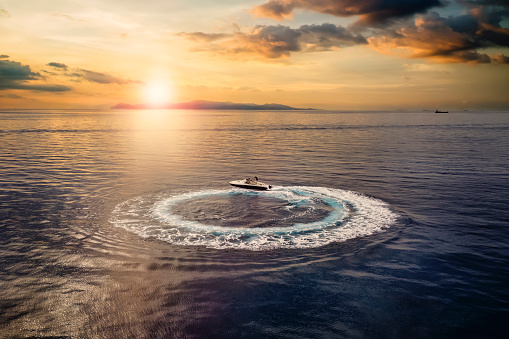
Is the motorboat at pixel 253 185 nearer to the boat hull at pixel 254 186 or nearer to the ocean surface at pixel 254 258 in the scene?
the boat hull at pixel 254 186

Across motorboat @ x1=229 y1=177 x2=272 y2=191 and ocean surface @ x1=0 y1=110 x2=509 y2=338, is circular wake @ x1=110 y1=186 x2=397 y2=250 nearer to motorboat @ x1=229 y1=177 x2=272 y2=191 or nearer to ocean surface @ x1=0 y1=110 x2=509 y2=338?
ocean surface @ x1=0 y1=110 x2=509 y2=338

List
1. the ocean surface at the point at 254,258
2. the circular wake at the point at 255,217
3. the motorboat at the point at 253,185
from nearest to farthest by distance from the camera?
the ocean surface at the point at 254,258, the circular wake at the point at 255,217, the motorboat at the point at 253,185

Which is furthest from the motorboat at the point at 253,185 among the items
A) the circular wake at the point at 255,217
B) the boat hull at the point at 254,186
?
the circular wake at the point at 255,217

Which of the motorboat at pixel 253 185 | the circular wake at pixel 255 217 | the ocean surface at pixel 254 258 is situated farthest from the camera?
the motorboat at pixel 253 185

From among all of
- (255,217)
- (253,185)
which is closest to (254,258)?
(255,217)

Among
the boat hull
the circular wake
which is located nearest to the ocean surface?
the circular wake

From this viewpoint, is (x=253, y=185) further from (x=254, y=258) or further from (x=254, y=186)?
(x=254, y=258)

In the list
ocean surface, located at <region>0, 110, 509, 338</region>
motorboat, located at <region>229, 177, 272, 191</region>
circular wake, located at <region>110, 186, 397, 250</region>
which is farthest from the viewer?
motorboat, located at <region>229, 177, 272, 191</region>

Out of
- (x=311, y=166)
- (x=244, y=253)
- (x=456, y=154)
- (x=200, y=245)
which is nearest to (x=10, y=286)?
(x=200, y=245)

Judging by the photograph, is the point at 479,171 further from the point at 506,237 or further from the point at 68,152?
the point at 68,152
